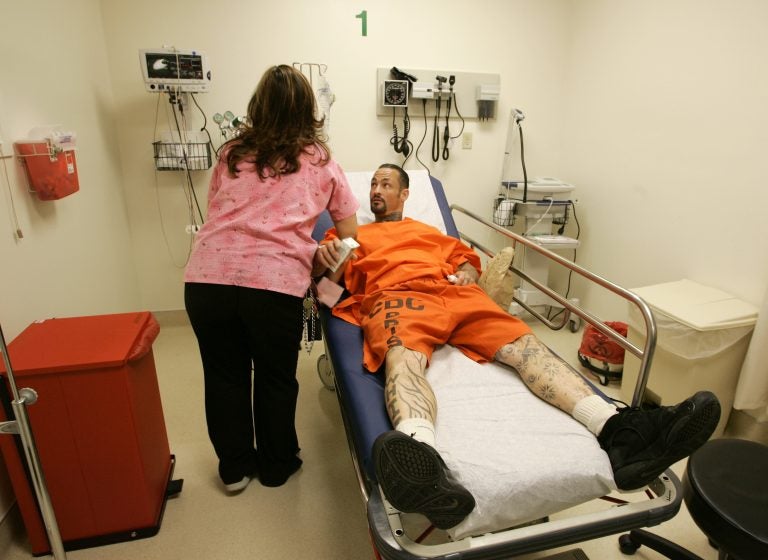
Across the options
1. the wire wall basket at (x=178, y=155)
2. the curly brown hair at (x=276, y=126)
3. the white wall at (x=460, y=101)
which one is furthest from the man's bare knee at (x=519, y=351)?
the wire wall basket at (x=178, y=155)

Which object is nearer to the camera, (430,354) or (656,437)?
(656,437)

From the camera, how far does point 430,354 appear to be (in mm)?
1551

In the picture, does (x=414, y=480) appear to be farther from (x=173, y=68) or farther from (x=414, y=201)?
(x=173, y=68)

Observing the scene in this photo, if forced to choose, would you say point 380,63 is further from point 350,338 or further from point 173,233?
point 350,338

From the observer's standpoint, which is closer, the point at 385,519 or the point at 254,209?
the point at 385,519

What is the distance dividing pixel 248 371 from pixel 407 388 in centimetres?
65

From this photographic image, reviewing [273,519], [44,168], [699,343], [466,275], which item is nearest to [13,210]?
[44,168]

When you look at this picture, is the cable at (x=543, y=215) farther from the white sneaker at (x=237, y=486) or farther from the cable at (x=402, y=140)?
the white sneaker at (x=237, y=486)

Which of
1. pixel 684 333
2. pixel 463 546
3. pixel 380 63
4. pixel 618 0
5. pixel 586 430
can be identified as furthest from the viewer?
pixel 380 63

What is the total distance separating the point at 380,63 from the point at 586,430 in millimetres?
2588

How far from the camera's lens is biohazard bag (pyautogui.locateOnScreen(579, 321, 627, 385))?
8.43 ft

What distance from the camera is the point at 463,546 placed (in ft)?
3.36

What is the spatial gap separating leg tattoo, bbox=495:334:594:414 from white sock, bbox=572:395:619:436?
0.8 inches

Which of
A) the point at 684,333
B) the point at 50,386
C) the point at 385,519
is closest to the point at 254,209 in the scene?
the point at 50,386
